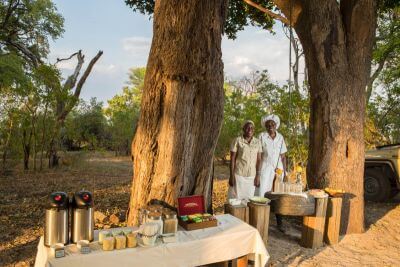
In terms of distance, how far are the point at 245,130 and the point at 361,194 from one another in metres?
2.24

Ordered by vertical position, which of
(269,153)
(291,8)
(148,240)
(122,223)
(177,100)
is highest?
(291,8)

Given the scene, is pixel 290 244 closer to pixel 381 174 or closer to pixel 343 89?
pixel 343 89

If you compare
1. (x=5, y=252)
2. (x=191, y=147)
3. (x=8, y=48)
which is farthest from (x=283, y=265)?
(x=8, y=48)

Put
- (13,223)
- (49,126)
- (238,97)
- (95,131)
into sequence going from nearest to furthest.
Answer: (13,223)
(49,126)
(238,97)
(95,131)

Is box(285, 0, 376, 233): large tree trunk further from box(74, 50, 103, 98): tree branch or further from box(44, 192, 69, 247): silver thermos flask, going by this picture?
box(74, 50, 103, 98): tree branch

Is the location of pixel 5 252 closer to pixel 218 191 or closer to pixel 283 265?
pixel 283 265

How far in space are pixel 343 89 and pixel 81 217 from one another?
4619 mm

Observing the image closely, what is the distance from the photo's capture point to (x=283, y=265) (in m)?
4.31

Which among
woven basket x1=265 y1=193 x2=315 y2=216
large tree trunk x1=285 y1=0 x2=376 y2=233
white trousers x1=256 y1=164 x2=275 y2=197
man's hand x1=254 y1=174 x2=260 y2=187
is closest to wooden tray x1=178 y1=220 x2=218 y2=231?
woven basket x1=265 y1=193 x2=315 y2=216

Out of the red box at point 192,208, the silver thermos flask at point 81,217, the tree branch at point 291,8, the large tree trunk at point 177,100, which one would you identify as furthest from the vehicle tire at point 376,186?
the silver thermos flask at point 81,217

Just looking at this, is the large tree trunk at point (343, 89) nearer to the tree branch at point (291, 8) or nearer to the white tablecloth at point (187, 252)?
the tree branch at point (291, 8)

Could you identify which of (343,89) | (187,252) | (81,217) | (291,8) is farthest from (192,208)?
(291,8)

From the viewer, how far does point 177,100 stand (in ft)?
12.9

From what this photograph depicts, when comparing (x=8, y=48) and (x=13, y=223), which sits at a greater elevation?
(x=8, y=48)
